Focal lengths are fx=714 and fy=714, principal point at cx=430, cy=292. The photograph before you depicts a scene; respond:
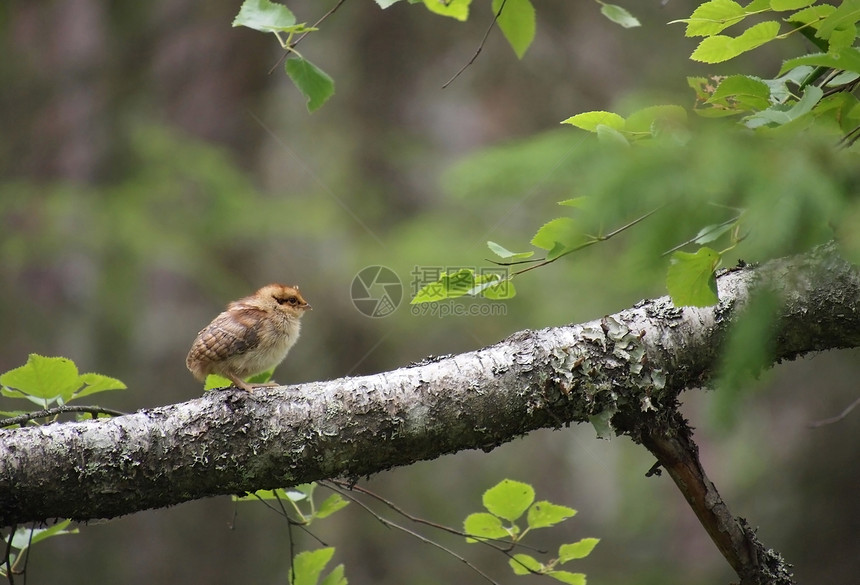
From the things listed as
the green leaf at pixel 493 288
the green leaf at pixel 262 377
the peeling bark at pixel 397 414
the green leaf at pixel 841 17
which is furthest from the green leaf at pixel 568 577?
the green leaf at pixel 841 17

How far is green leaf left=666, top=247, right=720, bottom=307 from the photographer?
1298mm

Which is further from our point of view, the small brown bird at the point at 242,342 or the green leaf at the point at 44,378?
the small brown bird at the point at 242,342

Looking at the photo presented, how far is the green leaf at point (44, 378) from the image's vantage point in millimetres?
1961

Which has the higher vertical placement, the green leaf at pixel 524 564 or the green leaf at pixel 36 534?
the green leaf at pixel 36 534

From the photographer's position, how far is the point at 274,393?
2.01 m

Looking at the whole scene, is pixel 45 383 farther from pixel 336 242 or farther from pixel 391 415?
pixel 336 242

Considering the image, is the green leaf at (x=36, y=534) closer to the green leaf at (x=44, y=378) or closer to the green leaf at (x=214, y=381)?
the green leaf at (x=44, y=378)

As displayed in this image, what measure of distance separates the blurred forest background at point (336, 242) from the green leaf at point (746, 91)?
3258 millimetres

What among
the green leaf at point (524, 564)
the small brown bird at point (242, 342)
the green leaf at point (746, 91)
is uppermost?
the green leaf at point (746, 91)

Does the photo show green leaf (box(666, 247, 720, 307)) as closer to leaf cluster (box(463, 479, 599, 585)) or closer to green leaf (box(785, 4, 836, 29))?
green leaf (box(785, 4, 836, 29))

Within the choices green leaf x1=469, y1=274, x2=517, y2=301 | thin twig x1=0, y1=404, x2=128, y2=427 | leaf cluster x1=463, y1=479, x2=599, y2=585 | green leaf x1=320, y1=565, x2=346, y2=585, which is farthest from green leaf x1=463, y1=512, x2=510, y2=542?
thin twig x1=0, y1=404, x2=128, y2=427

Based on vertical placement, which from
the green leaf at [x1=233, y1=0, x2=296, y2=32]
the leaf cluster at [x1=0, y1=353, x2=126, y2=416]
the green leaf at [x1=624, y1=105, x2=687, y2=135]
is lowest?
the leaf cluster at [x1=0, y1=353, x2=126, y2=416]

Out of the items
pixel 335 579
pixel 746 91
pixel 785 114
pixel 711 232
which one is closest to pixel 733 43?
pixel 746 91

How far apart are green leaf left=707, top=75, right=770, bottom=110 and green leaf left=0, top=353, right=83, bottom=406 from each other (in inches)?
68.8
